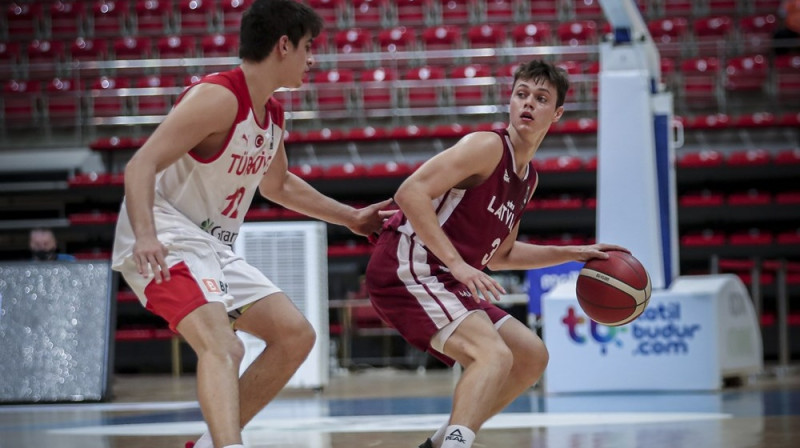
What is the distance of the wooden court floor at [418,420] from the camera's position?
4836mm

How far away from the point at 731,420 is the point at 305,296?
14.7ft

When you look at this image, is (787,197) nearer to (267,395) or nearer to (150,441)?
(150,441)

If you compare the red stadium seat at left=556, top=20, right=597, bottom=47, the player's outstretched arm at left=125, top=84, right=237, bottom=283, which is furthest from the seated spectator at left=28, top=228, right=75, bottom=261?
the red stadium seat at left=556, top=20, right=597, bottom=47

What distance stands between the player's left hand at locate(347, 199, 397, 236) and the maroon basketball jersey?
210 millimetres

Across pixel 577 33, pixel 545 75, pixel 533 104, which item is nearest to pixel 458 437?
pixel 533 104

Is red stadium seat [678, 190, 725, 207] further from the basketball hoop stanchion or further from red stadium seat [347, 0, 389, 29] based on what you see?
red stadium seat [347, 0, 389, 29]

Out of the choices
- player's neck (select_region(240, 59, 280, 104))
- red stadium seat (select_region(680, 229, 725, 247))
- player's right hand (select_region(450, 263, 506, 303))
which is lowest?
red stadium seat (select_region(680, 229, 725, 247))

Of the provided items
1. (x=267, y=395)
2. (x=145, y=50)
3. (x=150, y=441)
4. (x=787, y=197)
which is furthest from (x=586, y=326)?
(x=145, y=50)

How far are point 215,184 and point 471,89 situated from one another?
37.0 feet

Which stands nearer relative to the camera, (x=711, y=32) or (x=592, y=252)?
(x=592, y=252)

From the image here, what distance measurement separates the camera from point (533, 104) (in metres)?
3.73

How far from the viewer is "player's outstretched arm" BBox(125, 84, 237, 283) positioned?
2.88 metres

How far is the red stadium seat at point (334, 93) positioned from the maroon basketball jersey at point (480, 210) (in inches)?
425

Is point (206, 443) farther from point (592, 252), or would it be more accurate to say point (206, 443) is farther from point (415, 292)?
point (592, 252)
